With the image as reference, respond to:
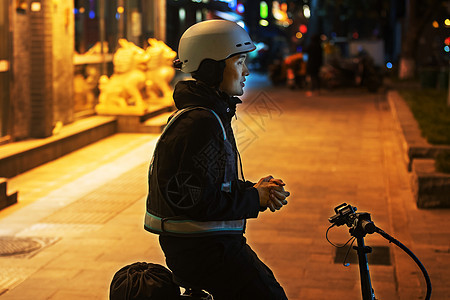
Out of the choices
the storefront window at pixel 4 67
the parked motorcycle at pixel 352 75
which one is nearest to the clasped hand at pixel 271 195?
the storefront window at pixel 4 67

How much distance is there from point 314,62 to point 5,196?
17986 millimetres

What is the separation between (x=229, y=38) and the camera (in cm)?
315

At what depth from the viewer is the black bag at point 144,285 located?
305 centimetres

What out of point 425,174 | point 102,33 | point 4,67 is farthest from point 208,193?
point 102,33

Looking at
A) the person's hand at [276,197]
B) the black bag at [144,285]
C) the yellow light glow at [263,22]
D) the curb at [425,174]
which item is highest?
the yellow light glow at [263,22]

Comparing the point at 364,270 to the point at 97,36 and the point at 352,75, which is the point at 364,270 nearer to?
the point at 97,36

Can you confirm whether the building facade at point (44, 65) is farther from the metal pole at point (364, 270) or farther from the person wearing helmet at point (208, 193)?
the metal pole at point (364, 270)

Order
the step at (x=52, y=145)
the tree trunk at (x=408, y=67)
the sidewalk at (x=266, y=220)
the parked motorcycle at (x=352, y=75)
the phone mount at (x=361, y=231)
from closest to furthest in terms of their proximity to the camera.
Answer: the phone mount at (x=361, y=231) → the sidewalk at (x=266, y=220) → the step at (x=52, y=145) → the parked motorcycle at (x=352, y=75) → the tree trunk at (x=408, y=67)

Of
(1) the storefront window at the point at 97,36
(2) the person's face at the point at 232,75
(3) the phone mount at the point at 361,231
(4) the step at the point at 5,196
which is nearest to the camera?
(3) the phone mount at the point at 361,231

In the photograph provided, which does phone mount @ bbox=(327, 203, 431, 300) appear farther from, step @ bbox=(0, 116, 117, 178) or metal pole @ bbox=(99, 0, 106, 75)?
metal pole @ bbox=(99, 0, 106, 75)

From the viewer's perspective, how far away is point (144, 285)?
3.07 m

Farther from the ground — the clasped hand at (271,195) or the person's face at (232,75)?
the person's face at (232,75)

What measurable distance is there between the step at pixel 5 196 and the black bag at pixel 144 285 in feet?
18.2

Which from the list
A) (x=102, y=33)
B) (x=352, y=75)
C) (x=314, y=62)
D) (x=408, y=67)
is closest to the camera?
(x=102, y=33)
